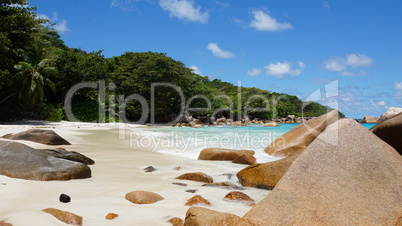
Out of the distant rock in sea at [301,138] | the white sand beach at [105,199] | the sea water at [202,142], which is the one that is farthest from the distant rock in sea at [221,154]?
the white sand beach at [105,199]

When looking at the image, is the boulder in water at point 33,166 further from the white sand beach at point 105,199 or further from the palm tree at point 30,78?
the palm tree at point 30,78

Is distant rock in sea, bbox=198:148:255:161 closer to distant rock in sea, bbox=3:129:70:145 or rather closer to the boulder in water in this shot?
the boulder in water

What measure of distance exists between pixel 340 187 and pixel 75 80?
93.4ft

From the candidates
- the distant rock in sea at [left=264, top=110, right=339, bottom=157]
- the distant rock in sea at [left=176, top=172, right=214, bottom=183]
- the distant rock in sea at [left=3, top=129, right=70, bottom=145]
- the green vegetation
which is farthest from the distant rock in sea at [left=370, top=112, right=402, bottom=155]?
the green vegetation

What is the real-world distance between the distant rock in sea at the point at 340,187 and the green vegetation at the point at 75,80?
12.1 metres

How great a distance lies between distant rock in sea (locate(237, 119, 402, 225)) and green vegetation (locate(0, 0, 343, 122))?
12.1 meters

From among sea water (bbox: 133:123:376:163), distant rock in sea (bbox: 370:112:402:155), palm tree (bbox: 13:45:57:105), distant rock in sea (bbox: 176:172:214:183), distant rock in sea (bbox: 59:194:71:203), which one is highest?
palm tree (bbox: 13:45:57:105)

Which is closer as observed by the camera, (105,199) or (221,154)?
(105,199)

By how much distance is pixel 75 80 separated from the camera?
2734cm

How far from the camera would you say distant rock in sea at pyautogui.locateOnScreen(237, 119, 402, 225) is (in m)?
2.00

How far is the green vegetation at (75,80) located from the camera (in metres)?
20.6

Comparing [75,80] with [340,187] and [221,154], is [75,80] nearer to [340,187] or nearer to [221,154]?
[221,154]

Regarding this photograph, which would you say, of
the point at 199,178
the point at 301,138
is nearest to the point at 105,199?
the point at 199,178

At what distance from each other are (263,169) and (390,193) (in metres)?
2.25
